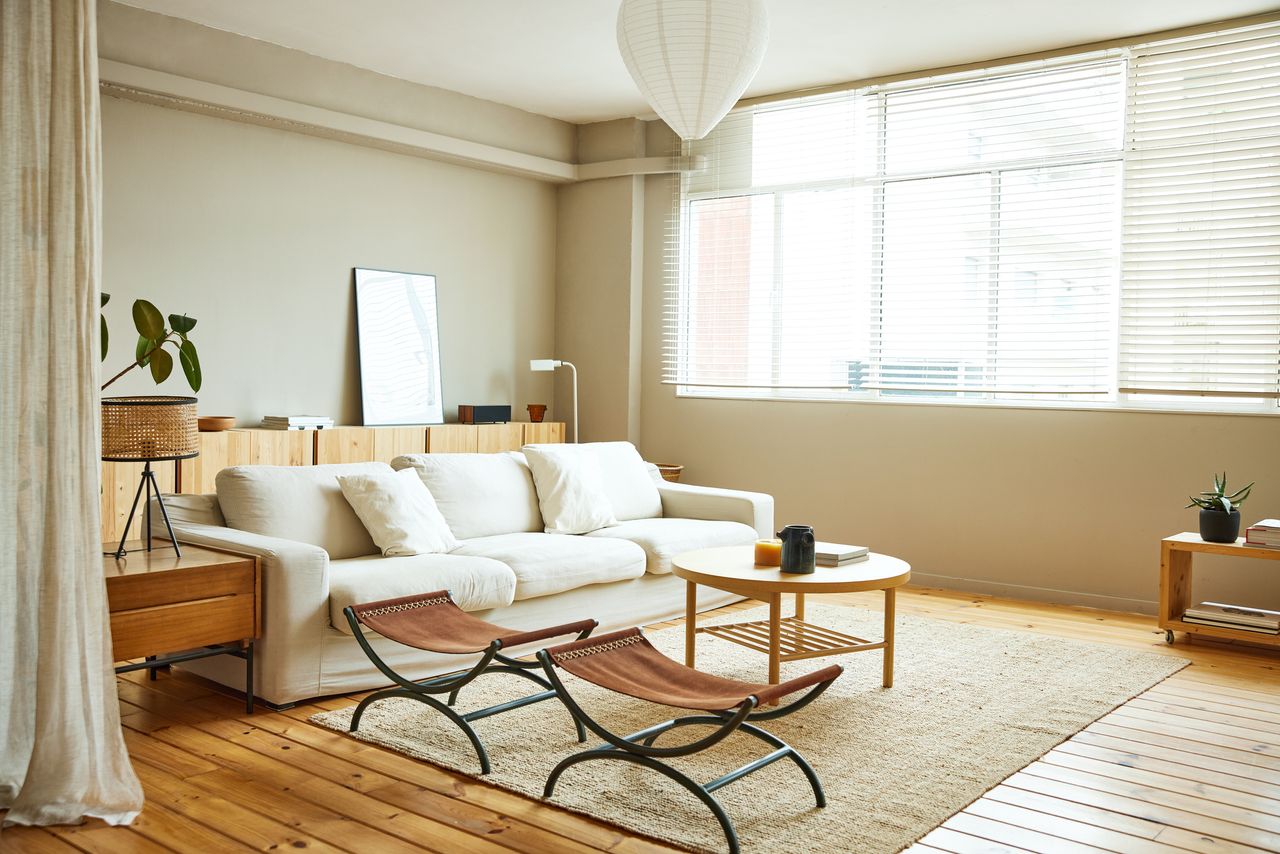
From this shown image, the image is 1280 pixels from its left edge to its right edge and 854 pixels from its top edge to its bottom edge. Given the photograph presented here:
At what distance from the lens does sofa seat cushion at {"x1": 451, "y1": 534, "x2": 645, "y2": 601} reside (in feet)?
13.9

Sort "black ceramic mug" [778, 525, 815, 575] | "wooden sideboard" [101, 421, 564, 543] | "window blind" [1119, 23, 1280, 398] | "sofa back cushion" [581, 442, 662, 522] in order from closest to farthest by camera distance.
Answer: "black ceramic mug" [778, 525, 815, 575]
"wooden sideboard" [101, 421, 564, 543]
"window blind" [1119, 23, 1280, 398]
"sofa back cushion" [581, 442, 662, 522]

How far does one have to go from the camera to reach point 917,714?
12.0 feet

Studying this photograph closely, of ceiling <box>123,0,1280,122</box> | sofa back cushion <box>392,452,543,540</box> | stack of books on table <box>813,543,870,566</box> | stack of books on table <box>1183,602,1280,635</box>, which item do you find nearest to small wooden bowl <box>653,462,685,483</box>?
sofa back cushion <box>392,452,543,540</box>

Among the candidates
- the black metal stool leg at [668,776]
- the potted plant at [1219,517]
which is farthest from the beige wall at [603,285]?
the black metal stool leg at [668,776]

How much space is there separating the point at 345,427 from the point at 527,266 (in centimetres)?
201

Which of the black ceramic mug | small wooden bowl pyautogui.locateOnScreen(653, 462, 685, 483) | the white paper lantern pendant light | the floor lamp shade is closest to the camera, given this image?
the floor lamp shade

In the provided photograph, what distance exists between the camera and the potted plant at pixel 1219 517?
186 inches

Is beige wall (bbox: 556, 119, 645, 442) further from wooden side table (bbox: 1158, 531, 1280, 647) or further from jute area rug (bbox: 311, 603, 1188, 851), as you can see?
wooden side table (bbox: 1158, 531, 1280, 647)

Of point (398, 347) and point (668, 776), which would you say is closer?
point (668, 776)

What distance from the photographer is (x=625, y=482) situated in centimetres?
562

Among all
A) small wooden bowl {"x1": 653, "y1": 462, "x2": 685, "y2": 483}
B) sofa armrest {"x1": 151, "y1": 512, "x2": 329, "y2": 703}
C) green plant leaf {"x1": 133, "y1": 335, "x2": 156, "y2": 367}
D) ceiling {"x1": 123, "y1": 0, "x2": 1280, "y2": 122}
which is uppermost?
ceiling {"x1": 123, "y1": 0, "x2": 1280, "y2": 122}

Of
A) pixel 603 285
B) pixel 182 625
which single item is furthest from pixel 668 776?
pixel 603 285

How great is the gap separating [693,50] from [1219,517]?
308 cm

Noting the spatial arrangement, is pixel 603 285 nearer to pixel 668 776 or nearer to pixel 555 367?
pixel 555 367
